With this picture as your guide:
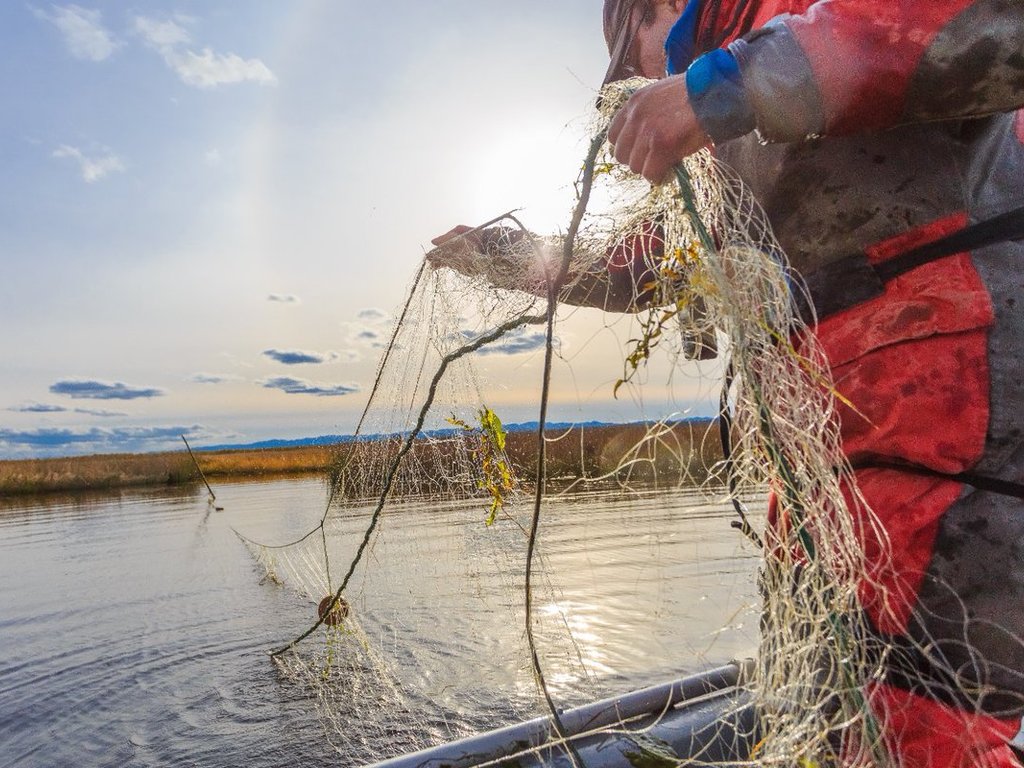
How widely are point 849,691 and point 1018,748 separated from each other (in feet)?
1.56

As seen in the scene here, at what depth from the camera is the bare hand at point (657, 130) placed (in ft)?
4.49

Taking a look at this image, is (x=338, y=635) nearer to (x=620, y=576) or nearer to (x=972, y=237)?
(x=620, y=576)

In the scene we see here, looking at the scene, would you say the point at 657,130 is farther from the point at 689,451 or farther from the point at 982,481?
the point at 689,451

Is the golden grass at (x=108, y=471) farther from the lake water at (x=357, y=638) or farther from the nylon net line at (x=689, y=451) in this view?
the nylon net line at (x=689, y=451)

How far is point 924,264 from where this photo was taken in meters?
1.38

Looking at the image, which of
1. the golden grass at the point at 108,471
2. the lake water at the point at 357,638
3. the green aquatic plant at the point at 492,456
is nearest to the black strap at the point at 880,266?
the lake water at the point at 357,638

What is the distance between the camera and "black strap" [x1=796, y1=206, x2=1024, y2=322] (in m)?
1.37

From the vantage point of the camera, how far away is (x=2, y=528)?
55.7 feet

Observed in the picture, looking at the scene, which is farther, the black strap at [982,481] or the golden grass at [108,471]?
the golden grass at [108,471]

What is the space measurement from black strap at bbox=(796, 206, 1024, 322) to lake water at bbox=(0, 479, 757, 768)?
0.55 metres

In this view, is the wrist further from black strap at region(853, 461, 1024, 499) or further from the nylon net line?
black strap at region(853, 461, 1024, 499)

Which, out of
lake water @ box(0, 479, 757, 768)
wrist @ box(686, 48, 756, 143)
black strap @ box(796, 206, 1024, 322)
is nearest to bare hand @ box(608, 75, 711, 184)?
wrist @ box(686, 48, 756, 143)

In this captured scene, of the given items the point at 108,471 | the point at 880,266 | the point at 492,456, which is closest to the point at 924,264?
the point at 880,266

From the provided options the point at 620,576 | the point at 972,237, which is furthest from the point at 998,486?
the point at 620,576
